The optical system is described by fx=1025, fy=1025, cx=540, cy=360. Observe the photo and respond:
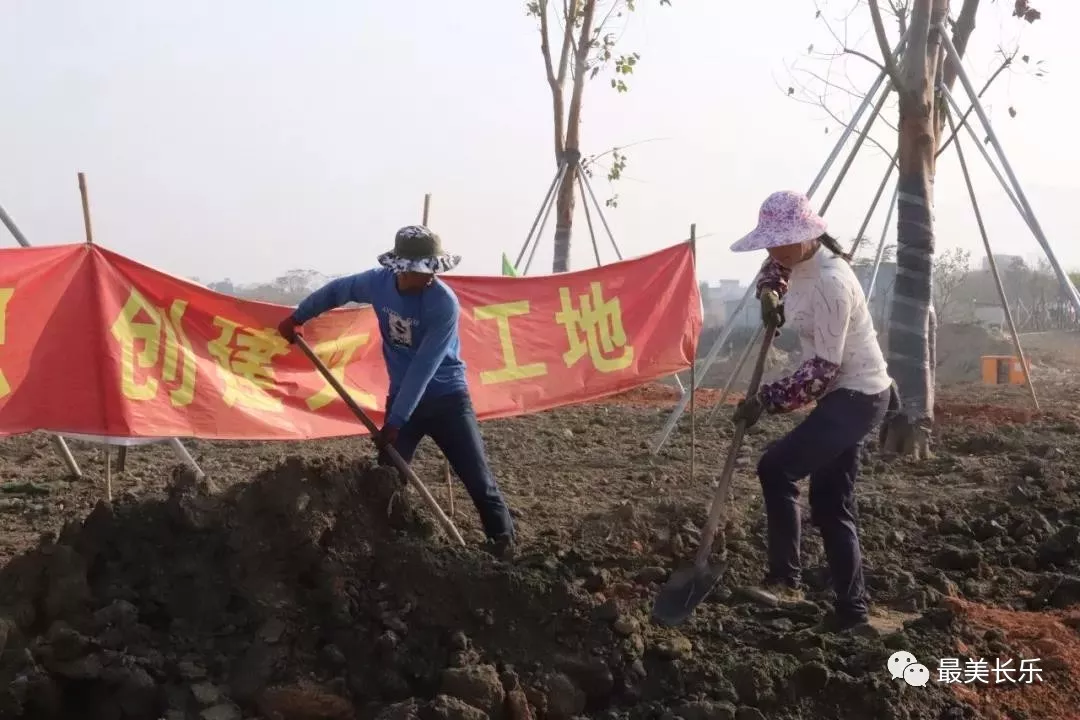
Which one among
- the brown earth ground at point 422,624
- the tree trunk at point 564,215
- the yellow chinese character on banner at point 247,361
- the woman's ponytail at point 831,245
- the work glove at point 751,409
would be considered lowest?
the brown earth ground at point 422,624

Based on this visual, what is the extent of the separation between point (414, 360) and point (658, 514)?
168cm

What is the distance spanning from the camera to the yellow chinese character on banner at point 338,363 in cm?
581

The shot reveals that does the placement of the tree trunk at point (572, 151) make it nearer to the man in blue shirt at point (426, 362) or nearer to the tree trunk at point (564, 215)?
the tree trunk at point (564, 215)

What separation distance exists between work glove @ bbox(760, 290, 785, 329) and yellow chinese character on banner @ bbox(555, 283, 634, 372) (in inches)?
111

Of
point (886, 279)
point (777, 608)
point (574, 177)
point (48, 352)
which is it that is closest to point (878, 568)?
point (777, 608)

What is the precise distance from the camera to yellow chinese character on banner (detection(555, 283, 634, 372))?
6.71m

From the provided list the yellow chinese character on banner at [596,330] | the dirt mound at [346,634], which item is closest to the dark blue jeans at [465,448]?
the dirt mound at [346,634]

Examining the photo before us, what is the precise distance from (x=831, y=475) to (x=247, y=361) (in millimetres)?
3202

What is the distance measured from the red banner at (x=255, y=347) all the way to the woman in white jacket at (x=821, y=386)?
2632mm

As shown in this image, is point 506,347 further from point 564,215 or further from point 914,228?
point 564,215

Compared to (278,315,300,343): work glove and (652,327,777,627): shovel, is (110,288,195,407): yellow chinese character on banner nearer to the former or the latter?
(278,315,300,343): work glove

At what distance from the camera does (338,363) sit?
232 inches

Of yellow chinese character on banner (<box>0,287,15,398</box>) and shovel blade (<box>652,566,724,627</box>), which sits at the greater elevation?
yellow chinese character on banner (<box>0,287,15,398</box>)

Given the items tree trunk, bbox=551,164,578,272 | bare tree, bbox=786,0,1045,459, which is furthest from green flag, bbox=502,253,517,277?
bare tree, bbox=786,0,1045,459
